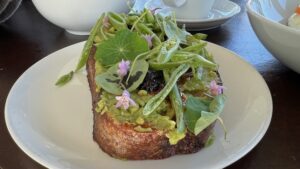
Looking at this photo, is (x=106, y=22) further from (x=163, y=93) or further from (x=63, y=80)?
(x=163, y=93)

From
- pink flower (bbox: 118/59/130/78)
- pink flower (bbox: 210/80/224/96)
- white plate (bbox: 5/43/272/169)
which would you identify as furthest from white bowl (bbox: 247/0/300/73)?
pink flower (bbox: 118/59/130/78)

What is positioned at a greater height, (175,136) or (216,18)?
(175,136)

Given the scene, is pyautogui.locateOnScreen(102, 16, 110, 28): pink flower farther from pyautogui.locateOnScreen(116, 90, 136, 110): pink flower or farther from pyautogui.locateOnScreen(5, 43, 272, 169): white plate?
pyautogui.locateOnScreen(116, 90, 136, 110): pink flower

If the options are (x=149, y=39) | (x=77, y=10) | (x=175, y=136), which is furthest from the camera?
(x=77, y=10)

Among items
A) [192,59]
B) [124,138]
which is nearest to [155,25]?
[192,59]

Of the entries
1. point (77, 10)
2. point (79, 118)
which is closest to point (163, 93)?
point (79, 118)

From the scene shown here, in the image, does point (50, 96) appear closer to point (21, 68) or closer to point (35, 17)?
point (21, 68)

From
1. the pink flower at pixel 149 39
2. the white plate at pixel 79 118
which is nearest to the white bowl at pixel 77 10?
the white plate at pixel 79 118

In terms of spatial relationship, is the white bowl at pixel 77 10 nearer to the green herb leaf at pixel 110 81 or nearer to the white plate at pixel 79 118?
the white plate at pixel 79 118
